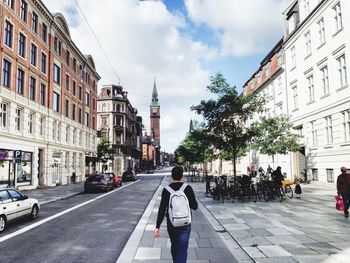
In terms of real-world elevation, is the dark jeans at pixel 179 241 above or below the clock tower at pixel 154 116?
below

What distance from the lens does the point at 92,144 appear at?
46.8m

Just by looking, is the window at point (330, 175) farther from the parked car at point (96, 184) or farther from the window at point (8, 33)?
the window at point (8, 33)

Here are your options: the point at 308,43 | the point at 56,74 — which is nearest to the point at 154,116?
the point at 56,74

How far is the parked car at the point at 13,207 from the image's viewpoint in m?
9.66

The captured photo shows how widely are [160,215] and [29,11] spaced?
2712 centimetres


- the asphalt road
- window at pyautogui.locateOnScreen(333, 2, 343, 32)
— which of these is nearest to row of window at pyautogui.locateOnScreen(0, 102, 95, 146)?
the asphalt road

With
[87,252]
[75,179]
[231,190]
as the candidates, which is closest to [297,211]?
[231,190]

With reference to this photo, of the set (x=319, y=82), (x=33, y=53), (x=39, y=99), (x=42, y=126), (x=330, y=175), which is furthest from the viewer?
(x=42, y=126)

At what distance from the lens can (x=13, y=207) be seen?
10219mm

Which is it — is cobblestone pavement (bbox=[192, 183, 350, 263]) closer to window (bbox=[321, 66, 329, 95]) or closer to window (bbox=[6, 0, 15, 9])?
window (bbox=[321, 66, 329, 95])

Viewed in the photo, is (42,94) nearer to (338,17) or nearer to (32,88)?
(32,88)

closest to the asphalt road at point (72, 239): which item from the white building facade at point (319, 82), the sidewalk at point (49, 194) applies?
the sidewalk at point (49, 194)

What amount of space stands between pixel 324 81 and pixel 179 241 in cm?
2220

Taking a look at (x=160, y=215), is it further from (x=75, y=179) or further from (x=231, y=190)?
(x=75, y=179)
